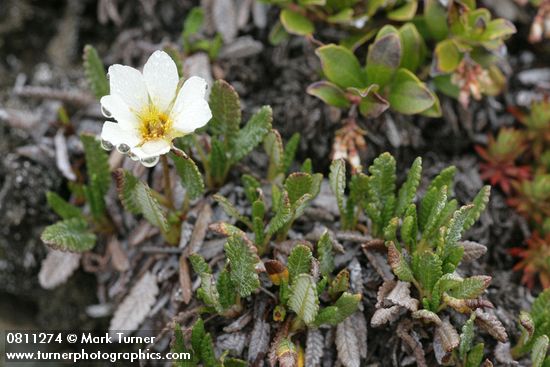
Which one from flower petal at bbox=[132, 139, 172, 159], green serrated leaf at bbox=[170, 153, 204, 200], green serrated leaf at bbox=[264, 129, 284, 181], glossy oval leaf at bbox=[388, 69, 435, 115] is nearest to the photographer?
flower petal at bbox=[132, 139, 172, 159]

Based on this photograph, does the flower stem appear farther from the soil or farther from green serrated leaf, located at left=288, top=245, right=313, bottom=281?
green serrated leaf, located at left=288, top=245, right=313, bottom=281

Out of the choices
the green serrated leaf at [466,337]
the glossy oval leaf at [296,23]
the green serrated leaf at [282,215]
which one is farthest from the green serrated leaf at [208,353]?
the glossy oval leaf at [296,23]

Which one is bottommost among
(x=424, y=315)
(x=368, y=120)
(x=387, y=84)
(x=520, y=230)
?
(x=520, y=230)

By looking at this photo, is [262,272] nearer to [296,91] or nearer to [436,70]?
[296,91]

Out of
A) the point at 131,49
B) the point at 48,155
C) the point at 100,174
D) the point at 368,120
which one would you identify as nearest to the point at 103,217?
the point at 100,174

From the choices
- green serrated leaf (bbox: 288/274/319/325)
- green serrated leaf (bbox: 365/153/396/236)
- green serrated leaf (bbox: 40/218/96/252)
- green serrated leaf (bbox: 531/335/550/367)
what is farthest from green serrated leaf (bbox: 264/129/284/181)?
green serrated leaf (bbox: 531/335/550/367)

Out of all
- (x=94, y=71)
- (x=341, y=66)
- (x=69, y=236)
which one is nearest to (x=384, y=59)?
(x=341, y=66)

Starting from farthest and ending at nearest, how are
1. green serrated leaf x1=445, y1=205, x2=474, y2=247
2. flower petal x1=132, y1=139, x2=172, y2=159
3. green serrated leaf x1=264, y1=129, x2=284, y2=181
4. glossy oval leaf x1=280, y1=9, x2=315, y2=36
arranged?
1. glossy oval leaf x1=280, y1=9, x2=315, y2=36
2. green serrated leaf x1=264, y1=129, x2=284, y2=181
3. green serrated leaf x1=445, y1=205, x2=474, y2=247
4. flower petal x1=132, y1=139, x2=172, y2=159
